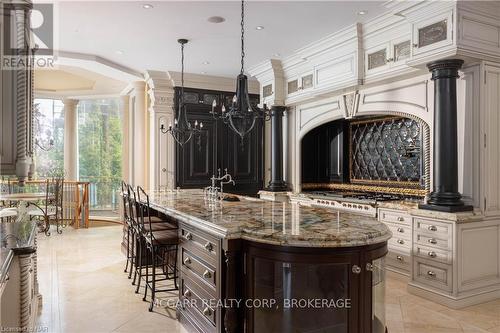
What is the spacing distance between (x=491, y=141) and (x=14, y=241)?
13.9ft

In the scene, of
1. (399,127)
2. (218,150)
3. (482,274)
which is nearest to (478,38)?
(399,127)

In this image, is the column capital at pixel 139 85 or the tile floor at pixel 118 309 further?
the column capital at pixel 139 85

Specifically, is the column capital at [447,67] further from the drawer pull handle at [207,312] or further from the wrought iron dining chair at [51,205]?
the wrought iron dining chair at [51,205]

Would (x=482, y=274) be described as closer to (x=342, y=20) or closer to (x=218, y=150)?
(x=342, y=20)

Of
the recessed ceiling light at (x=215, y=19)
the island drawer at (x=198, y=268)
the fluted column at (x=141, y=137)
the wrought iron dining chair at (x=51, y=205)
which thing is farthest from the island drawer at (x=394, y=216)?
the wrought iron dining chair at (x=51, y=205)

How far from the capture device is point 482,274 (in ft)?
12.2

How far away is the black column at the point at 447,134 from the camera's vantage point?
3.58 metres

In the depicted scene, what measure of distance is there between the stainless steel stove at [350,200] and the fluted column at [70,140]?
213 inches

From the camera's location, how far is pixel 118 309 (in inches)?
138

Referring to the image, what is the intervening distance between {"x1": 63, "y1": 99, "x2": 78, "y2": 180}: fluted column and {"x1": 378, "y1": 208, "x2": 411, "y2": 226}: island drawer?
6.98 metres

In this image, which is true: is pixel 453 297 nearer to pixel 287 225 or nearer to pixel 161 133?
pixel 287 225

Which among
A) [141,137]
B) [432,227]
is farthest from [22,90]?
[141,137]

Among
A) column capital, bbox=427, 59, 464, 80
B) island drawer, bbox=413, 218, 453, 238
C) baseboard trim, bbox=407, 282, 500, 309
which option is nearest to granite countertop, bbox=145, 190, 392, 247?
island drawer, bbox=413, 218, 453, 238

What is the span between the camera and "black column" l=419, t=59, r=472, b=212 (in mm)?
3584
